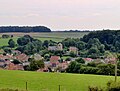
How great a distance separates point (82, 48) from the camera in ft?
332

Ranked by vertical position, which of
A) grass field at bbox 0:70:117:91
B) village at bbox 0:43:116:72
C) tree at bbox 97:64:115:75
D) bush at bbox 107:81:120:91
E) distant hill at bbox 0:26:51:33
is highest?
bush at bbox 107:81:120:91

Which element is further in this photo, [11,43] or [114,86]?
[11,43]

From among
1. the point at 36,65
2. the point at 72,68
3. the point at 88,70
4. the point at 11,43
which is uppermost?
the point at 36,65

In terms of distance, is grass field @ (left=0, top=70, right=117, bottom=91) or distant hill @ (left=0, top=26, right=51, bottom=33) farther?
distant hill @ (left=0, top=26, right=51, bottom=33)

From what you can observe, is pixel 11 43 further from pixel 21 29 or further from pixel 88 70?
pixel 88 70

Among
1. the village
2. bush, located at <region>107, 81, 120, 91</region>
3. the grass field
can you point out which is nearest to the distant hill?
the village

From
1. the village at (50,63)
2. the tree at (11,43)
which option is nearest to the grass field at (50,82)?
the village at (50,63)

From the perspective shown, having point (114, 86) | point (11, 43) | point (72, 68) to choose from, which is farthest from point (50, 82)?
point (11, 43)

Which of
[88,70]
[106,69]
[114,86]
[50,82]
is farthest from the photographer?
[88,70]

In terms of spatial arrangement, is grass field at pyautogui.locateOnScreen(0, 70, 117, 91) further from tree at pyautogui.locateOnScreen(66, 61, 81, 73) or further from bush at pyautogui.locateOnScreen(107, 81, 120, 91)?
tree at pyautogui.locateOnScreen(66, 61, 81, 73)

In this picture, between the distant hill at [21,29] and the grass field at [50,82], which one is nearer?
the grass field at [50,82]

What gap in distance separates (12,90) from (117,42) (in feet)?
252

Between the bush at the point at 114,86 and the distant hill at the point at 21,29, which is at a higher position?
the bush at the point at 114,86

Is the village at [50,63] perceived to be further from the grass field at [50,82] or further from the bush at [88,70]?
the grass field at [50,82]
